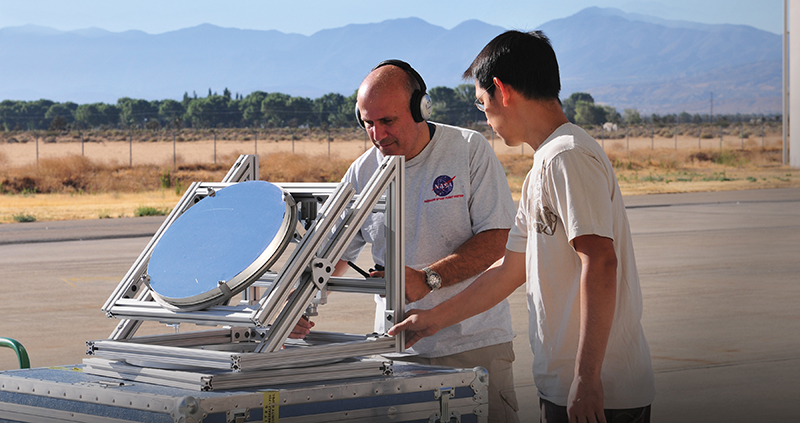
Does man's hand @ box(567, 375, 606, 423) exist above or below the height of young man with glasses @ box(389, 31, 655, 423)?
below

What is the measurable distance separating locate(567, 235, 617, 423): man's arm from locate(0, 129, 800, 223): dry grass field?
2336 cm

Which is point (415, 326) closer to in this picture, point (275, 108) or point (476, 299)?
point (476, 299)

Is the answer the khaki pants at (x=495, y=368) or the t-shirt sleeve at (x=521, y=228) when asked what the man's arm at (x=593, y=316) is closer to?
the t-shirt sleeve at (x=521, y=228)

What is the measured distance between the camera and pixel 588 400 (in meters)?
2.65

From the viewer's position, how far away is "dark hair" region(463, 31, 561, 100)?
2.86m

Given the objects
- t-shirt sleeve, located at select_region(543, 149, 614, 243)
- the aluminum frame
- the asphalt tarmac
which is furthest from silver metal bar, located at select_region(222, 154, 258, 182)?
the asphalt tarmac

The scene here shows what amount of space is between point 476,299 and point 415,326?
295mm

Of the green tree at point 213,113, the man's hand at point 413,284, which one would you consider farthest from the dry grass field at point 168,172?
the green tree at point 213,113

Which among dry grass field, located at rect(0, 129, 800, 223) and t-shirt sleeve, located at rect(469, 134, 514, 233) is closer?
t-shirt sleeve, located at rect(469, 134, 514, 233)

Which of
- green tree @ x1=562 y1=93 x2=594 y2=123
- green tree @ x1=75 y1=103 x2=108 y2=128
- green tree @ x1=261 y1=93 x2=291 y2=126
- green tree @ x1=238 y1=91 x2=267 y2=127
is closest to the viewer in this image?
green tree @ x1=75 y1=103 x2=108 y2=128

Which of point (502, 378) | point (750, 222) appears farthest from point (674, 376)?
point (750, 222)

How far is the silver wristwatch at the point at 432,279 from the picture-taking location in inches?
133

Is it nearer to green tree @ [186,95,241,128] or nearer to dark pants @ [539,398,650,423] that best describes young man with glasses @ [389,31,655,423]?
dark pants @ [539,398,650,423]

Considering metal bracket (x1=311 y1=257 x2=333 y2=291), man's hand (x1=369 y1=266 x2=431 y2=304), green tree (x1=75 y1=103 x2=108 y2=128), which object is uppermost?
green tree (x1=75 y1=103 x2=108 y2=128)
